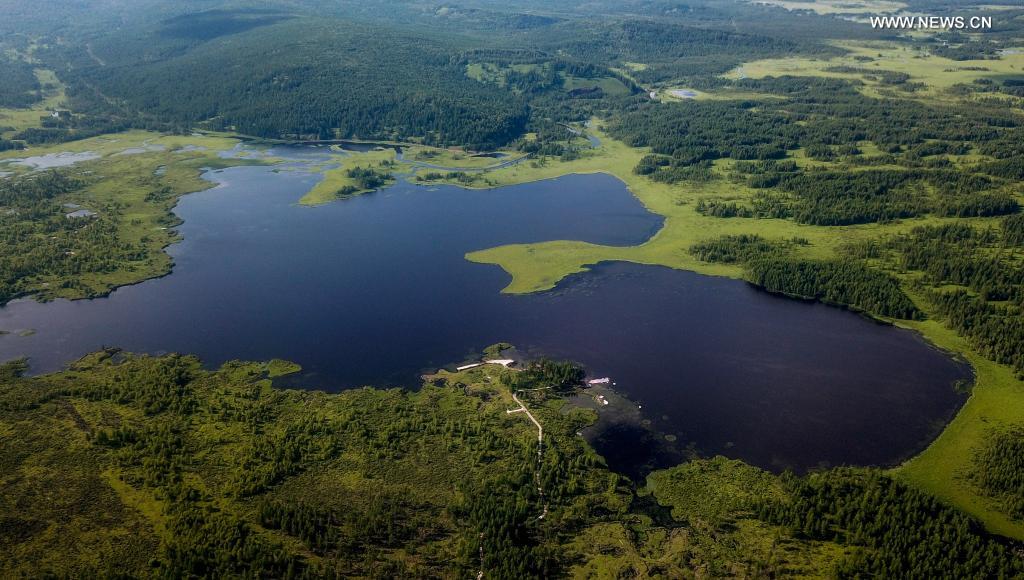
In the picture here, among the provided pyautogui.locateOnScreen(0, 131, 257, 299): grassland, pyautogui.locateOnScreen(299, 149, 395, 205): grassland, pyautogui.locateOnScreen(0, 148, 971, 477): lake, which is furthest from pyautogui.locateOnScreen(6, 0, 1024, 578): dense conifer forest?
pyautogui.locateOnScreen(0, 148, 971, 477): lake

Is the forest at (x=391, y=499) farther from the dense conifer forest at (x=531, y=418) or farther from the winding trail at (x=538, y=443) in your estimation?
the winding trail at (x=538, y=443)

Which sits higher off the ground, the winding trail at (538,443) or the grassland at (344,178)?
the grassland at (344,178)

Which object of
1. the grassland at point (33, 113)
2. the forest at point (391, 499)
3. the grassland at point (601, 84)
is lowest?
the forest at point (391, 499)

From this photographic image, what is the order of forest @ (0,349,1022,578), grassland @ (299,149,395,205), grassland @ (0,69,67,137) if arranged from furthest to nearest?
1. grassland @ (0,69,67,137)
2. grassland @ (299,149,395,205)
3. forest @ (0,349,1022,578)

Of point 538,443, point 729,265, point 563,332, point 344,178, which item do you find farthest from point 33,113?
point 538,443

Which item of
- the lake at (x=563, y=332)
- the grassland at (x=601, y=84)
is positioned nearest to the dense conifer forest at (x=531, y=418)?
the lake at (x=563, y=332)

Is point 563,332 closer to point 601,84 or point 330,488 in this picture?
point 330,488

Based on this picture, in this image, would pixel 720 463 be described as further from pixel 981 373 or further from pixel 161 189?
pixel 161 189

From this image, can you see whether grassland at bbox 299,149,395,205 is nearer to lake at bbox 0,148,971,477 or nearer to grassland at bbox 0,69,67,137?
lake at bbox 0,148,971,477

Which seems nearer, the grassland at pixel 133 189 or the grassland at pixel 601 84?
the grassland at pixel 133 189

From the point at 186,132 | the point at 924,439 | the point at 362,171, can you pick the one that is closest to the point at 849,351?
the point at 924,439
